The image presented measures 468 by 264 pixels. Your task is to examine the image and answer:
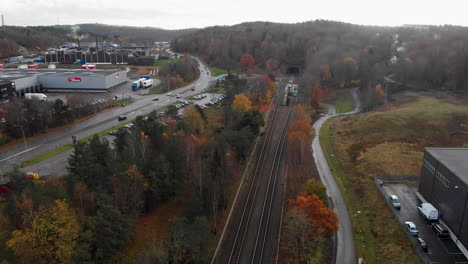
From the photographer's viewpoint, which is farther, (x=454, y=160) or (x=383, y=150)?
(x=383, y=150)

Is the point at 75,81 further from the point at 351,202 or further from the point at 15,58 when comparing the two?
the point at 15,58

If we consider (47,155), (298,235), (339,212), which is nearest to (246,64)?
(47,155)

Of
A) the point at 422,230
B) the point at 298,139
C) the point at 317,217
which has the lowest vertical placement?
the point at 422,230

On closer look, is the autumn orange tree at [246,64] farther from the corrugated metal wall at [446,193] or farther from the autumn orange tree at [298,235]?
the autumn orange tree at [298,235]

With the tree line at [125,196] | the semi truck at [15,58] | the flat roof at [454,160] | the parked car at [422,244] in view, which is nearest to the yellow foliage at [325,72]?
the tree line at [125,196]

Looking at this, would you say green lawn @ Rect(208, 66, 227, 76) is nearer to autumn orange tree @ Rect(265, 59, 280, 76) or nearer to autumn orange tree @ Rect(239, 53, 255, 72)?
autumn orange tree @ Rect(239, 53, 255, 72)

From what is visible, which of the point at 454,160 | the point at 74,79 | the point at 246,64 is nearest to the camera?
the point at 454,160

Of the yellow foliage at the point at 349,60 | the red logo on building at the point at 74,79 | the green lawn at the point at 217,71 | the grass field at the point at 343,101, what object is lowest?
the grass field at the point at 343,101
